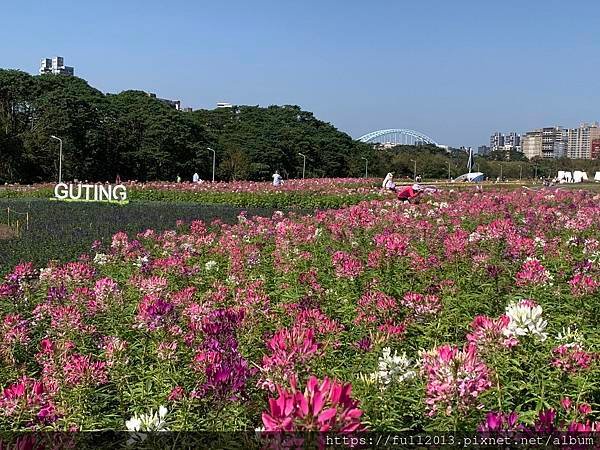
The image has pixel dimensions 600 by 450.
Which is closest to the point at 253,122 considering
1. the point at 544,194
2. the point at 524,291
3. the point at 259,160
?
the point at 259,160

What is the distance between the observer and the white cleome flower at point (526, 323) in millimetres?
2535

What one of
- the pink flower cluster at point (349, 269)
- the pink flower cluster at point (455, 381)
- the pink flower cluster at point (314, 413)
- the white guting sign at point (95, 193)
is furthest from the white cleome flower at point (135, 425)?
the white guting sign at point (95, 193)

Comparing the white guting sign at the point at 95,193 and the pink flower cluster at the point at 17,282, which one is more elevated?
the white guting sign at the point at 95,193

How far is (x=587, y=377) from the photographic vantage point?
2727 mm

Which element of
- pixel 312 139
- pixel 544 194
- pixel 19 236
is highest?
pixel 312 139

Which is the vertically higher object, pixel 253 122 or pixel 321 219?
pixel 253 122

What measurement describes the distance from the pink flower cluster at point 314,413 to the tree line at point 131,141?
49.6 m

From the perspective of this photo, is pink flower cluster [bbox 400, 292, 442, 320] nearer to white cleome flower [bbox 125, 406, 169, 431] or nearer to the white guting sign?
white cleome flower [bbox 125, 406, 169, 431]

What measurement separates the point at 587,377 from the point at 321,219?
6.33m

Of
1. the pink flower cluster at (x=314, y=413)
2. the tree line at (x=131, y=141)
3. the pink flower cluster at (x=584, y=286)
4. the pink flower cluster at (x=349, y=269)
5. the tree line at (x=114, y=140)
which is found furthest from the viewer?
the tree line at (x=131, y=141)

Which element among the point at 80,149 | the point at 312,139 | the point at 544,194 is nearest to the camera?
the point at 544,194

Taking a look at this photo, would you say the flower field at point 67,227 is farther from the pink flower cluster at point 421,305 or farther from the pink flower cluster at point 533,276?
the pink flower cluster at point 533,276

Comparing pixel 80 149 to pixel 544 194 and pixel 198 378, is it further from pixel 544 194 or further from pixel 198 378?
pixel 198 378

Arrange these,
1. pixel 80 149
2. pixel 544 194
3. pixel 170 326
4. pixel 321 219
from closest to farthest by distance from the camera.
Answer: pixel 170 326 < pixel 321 219 < pixel 544 194 < pixel 80 149
